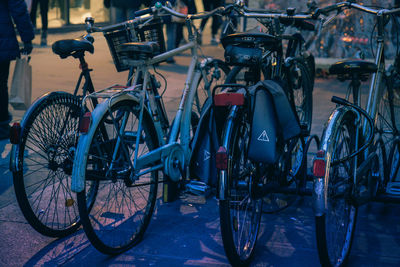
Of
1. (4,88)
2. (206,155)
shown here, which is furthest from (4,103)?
(206,155)

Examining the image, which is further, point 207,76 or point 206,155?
point 207,76

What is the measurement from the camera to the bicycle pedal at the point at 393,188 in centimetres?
369

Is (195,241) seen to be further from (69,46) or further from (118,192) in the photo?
(69,46)

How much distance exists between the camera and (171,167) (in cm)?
372

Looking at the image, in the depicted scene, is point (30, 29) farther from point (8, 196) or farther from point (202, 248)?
point (202, 248)

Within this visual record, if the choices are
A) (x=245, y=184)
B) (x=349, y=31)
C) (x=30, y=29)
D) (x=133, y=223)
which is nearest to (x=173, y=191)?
(x=133, y=223)

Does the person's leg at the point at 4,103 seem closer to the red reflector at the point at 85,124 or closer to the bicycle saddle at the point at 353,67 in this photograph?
the red reflector at the point at 85,124

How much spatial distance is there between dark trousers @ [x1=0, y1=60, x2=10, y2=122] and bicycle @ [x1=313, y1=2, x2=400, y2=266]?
10.5 ft

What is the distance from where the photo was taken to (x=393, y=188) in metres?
3.75

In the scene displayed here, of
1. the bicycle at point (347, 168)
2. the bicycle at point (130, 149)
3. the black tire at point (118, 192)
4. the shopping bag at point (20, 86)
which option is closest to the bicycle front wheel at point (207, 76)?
the bicycle at point (130, 149)

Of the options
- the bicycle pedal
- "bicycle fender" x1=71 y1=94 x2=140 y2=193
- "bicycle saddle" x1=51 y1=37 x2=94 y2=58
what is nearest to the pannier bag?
"bicycle fender" x1=71 y1=94 x2=140 y2=193

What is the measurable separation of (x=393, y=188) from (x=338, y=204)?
2.17 feet

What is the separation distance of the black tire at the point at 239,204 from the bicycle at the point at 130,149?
2.00ft

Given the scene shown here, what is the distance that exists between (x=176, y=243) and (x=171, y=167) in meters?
0.50
